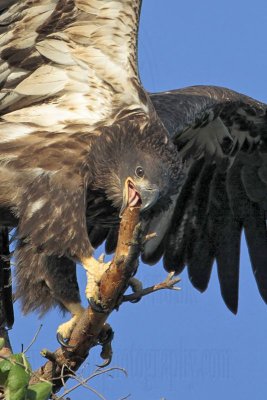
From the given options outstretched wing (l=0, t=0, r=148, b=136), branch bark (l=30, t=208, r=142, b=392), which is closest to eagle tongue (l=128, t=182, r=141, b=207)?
branch bark (l=30, t=208, r=142, b=392)

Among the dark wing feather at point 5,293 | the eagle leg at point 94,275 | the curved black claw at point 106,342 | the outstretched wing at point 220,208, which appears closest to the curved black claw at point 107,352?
the curved black claw at point 106,342

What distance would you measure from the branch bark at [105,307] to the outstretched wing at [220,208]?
12.9 ft

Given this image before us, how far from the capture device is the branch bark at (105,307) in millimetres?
7132

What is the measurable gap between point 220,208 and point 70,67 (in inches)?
125

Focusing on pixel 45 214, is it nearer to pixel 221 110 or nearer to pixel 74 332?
pixel 74 332

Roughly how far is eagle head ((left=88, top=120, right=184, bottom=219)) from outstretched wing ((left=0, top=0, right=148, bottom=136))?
0.25 metres

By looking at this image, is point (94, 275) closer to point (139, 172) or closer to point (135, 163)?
point (139, 172)

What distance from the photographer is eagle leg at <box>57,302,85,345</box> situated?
8.34m

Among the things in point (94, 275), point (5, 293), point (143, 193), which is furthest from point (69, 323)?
point (5, 293)

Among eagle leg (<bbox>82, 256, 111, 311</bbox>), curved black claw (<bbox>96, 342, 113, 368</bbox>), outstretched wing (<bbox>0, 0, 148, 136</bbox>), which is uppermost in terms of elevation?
outstretched wing (<bbox>0, 0, 148, 136</bbox>)

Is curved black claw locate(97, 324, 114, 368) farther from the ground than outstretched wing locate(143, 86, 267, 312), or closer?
farther from the ground

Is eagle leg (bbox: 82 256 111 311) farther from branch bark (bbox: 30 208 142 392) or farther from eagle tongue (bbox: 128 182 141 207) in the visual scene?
eagle tongue (bbox: 128 182 141 207)

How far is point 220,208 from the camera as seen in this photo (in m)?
12.2

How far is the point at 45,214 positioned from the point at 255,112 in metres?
3.38
